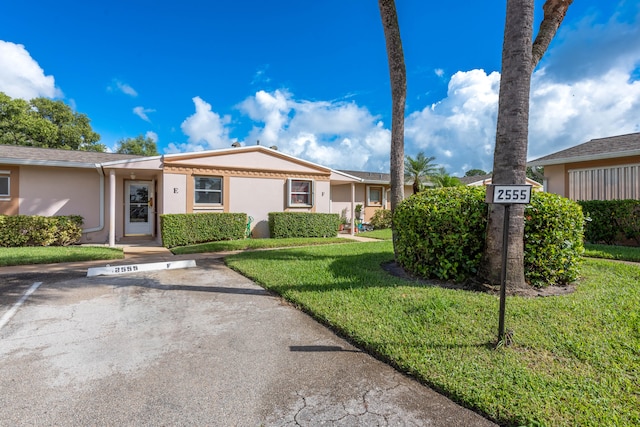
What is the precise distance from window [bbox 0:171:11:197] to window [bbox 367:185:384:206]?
16.1m

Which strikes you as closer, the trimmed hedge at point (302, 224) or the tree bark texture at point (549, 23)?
the tree bark texture at point (549, 23)

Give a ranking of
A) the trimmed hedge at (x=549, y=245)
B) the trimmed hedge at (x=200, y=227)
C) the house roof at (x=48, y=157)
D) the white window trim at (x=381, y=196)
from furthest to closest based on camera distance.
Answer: the white window trim at (x=381, y=196) < the trimmed hedge at (x=200, y=227) < the house roof at (x=48, y=157) < the trimmed hedge at (x=549, y=245)

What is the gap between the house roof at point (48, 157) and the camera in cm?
1018

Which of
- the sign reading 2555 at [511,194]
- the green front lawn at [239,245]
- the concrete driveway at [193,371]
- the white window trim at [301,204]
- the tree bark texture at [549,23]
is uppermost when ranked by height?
the tree bark texture at [549,23]

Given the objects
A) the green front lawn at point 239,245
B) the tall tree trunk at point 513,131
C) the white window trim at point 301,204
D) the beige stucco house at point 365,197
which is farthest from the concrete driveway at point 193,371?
the beige stucco house at point 365,197

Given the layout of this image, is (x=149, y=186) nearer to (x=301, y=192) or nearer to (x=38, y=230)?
(x=38, y=230)

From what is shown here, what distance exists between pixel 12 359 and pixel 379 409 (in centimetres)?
345

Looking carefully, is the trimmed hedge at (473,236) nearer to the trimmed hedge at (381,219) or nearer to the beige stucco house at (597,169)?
the beige stucco house at (597,169)

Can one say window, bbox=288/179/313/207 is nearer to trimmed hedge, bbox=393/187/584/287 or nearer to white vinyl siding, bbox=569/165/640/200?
trimmed hedge, bbox=393/187/584/287

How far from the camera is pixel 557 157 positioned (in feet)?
39.0

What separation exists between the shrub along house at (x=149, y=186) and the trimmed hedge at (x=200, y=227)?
2.43 ft

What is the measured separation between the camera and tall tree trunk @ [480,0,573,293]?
14.8 feet

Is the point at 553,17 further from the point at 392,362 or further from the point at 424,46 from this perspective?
the point at 392,362

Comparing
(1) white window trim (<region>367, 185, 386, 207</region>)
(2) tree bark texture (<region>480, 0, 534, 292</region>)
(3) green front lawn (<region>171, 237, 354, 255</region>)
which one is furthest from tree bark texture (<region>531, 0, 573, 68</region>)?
(1) white window trim (<region>367, 185, 386, 207</region>)
